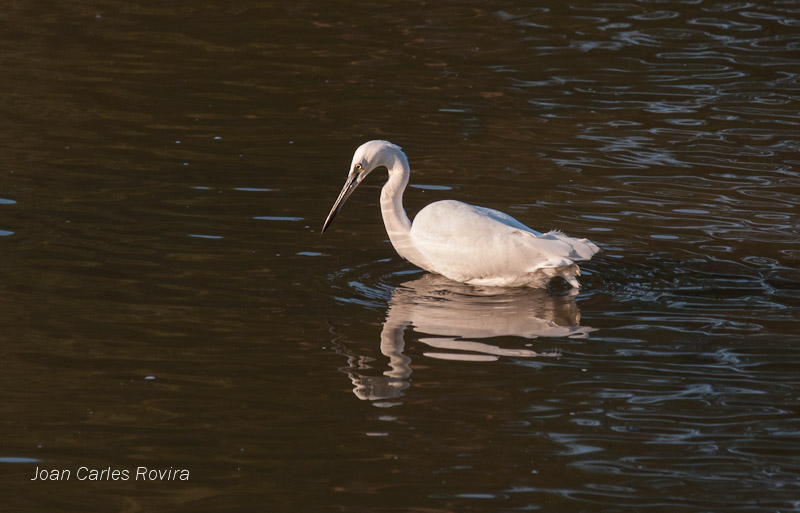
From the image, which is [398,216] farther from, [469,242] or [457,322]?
[457,322]

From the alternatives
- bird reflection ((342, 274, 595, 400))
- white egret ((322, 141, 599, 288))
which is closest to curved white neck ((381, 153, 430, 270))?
white egret ((322, 141, 599, 288))

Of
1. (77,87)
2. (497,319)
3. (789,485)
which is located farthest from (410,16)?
(789,485)

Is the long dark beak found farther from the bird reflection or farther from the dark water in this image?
the bird reflection

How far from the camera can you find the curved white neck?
863 cm

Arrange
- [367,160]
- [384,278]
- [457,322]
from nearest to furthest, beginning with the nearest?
1. [457,322]
2. [384,278]
3. [367,160]

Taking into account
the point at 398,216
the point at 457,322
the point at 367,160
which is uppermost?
the point at 367,160

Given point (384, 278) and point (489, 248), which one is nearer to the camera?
point (489, 248)

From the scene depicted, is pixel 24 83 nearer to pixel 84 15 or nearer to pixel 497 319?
pixel 84 15

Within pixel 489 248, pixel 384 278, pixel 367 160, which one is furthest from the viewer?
pixel 367 160

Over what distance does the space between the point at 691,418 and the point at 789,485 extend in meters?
0.79

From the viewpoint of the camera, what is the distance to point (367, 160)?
8.82m

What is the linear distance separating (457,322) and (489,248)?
77 centimetres

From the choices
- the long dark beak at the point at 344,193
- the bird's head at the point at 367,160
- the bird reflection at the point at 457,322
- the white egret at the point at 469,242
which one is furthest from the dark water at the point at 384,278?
the bird's head at the point at 367,160

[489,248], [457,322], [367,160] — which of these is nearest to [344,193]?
[367,160]
